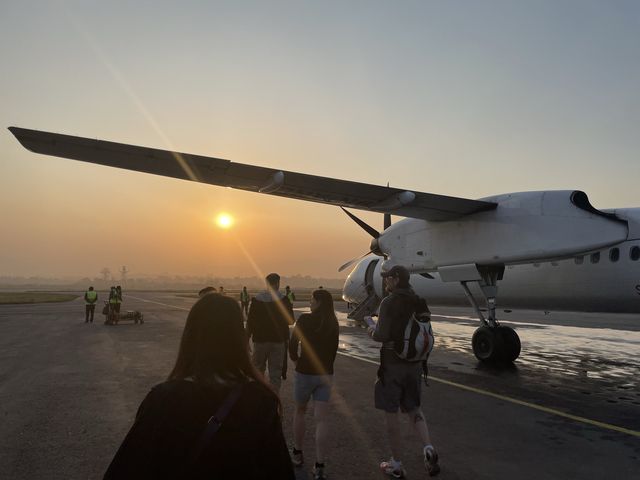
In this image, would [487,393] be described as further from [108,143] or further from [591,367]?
[108,143]

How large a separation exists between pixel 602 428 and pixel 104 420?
7084 mm

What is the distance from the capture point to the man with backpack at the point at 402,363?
5.07 meters

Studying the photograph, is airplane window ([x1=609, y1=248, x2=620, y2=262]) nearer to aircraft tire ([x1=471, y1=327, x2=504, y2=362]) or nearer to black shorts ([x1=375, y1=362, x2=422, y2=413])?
aircraft tire ([x1=471, y1=327, x2=504, y2=362])

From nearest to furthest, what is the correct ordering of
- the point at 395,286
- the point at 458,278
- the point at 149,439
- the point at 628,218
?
the point at 149,439 < the point at 395,286 < the point at 628,218 < the point at 458,278

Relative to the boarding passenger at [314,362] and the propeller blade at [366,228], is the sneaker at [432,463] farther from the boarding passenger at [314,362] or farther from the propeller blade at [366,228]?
the propeller blade at [366,228]

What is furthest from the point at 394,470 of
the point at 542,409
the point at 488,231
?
the point at 488,231

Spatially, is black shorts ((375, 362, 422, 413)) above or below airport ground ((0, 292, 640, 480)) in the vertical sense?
above

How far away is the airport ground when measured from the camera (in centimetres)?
538

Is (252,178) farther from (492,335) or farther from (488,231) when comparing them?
(492,335)

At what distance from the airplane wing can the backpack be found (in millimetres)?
5203

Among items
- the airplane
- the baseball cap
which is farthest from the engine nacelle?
the baseball cap

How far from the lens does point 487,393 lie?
8906 mm

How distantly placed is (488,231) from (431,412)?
494 centimetres

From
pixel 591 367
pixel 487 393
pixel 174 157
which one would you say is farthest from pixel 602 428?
pixel 174 157
